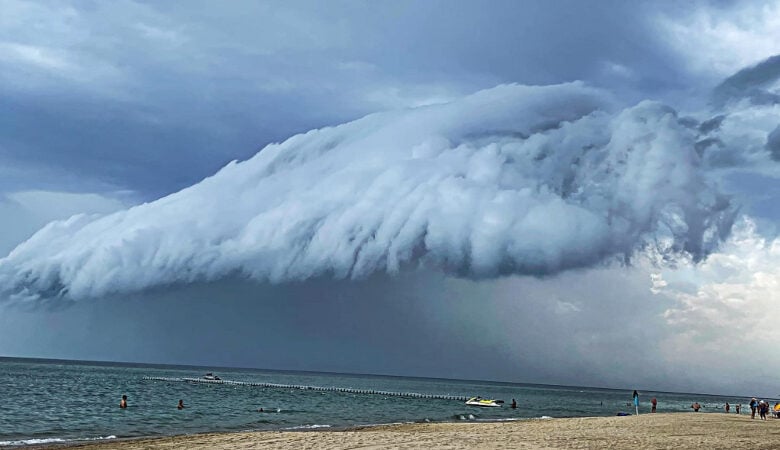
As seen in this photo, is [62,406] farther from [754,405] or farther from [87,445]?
[754,405]

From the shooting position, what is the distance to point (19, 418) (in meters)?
52.0

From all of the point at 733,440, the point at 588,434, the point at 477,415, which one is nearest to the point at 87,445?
the point at 588,434

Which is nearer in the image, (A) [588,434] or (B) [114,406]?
(A) [588,434]

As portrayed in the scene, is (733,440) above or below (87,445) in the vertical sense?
above

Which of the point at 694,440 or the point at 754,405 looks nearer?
the point at 694,440

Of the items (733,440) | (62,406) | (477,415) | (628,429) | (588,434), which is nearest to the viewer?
(733,440)

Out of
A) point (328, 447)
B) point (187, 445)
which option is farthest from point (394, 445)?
point (187, 445)

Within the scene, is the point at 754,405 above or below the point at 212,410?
above

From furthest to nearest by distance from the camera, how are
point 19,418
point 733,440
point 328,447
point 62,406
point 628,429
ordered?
1. point 62,406
2. point 19,418
3. point 628,429
4. point 733,440
5. point 328,447

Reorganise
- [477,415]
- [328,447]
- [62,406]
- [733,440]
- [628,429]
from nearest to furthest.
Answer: [328,447]
[733,440]
[628,429]
[62,406]
[477,415]

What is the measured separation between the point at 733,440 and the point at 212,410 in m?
48.4

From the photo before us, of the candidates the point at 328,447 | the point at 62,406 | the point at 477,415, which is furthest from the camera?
the point at 477,415

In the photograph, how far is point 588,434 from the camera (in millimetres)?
Answer: 35000

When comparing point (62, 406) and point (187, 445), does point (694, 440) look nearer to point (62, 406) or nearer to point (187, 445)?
point (187, 445)
